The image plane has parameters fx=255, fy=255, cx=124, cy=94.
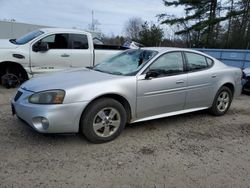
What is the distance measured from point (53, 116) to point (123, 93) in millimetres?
1099

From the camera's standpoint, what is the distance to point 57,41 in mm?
7625

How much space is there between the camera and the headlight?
3445 mm

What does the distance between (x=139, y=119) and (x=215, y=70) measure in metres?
2.03

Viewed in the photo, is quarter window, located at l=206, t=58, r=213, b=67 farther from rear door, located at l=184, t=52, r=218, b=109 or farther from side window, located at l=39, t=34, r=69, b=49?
side window, located at l=39, t=34, r=69, b=49

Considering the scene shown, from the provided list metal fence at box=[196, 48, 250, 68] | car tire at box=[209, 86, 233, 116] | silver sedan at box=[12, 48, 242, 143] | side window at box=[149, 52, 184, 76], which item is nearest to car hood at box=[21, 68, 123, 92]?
silver sedan at box=[12, 48, 242, 143]

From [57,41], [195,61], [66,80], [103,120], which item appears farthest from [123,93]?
[57,41]

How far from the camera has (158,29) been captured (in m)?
29.6

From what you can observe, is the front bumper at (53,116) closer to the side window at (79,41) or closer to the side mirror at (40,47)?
the side mirror at (40,47)

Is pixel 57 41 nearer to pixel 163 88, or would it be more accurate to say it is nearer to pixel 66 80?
pixel 66 80

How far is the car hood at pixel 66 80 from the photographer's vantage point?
3.62 meters

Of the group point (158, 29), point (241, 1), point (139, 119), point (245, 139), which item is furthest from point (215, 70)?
point (158, 29)

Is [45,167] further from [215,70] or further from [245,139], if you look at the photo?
[215,70]

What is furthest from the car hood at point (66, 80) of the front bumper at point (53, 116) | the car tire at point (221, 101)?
the car tire at point (221, 101)

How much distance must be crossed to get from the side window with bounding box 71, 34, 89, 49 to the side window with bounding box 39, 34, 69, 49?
212mm
